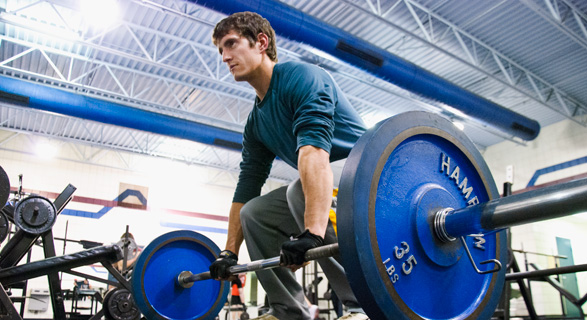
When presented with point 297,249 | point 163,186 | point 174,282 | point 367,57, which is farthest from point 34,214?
point 163,186

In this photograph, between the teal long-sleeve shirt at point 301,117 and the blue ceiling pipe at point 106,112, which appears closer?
the teal long-sleeve shirt at point 301,117

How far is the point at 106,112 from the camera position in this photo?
7.21 meters

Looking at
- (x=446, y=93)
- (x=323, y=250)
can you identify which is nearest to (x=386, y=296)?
(x=323, y=250)

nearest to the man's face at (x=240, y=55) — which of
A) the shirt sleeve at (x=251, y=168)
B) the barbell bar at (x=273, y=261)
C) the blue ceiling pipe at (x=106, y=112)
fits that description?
the shirt sleeve at (x=251, y=168)

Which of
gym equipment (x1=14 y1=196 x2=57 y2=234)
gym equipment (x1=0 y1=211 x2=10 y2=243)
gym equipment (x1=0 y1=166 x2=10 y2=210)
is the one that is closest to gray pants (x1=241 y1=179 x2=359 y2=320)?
gym equipment (x1=0 y1=166 x2=10 y2=210)

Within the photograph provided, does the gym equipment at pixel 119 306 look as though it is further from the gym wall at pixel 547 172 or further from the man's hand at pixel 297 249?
the gym wall at pixel 547 172

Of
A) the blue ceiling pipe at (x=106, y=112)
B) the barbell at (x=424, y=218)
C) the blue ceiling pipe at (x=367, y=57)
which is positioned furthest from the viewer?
the blue ceiling pipe at (x=106, y=112)

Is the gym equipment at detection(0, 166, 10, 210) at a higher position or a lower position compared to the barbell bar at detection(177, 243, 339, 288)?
higher

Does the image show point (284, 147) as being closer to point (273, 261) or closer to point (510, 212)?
point (273, 261)

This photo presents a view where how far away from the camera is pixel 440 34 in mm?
6766

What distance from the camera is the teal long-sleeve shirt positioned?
145cm

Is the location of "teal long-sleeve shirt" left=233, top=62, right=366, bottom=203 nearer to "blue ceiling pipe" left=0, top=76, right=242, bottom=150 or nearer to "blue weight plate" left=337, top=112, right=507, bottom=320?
"blue weight plate" left=337, top=112, right=507, bottom=320

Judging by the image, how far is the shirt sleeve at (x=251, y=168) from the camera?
204 cm

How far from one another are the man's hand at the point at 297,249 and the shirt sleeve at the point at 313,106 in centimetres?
31
